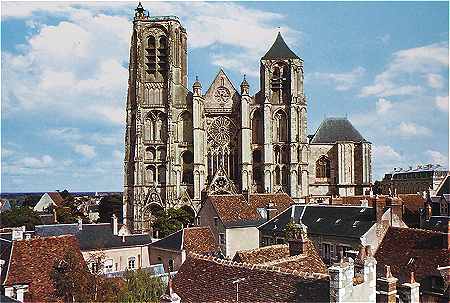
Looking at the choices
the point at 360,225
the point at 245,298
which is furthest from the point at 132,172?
the point at 245,298

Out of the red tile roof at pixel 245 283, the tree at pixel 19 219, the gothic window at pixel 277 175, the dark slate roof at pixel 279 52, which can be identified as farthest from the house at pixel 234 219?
the dark slate roof at pixel 279 52

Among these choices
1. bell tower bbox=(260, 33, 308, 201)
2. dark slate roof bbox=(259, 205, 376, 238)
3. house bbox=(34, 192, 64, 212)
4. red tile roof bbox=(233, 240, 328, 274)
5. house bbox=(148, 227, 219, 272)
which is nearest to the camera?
red tile roof bbox=(233, 240, 328, 274)

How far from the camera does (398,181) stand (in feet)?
326

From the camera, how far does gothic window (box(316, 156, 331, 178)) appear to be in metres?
72.1

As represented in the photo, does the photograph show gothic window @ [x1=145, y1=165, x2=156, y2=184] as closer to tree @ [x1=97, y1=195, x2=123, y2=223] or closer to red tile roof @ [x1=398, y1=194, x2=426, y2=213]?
tree @ [x1=97, y1=195, x2=123, y2=223]

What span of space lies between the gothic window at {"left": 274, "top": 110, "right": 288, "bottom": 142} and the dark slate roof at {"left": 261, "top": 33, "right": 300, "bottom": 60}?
7.99 meters

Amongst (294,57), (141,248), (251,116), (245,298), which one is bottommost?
(141,248)

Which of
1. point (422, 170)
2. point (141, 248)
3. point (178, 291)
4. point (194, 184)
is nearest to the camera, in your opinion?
point (178, 291)

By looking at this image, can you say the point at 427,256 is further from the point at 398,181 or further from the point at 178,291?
the point at 398,181

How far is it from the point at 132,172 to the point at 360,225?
44475 millimetres

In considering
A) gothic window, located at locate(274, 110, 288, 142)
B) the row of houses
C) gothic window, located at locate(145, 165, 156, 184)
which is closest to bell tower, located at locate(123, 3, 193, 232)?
gothic window, located at locate(145, 165, 156, 184)

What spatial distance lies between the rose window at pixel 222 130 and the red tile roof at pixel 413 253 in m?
48.5

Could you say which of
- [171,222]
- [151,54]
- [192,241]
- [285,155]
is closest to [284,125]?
[285,155]

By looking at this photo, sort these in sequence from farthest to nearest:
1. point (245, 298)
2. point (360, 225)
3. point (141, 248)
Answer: point (141, 248) < point (360, 225) < point (245, 298)
